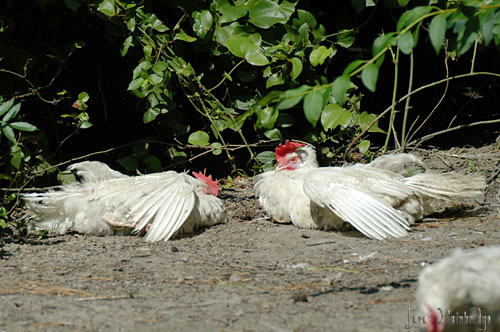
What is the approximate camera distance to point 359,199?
178 inches

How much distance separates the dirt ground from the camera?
2873 mm

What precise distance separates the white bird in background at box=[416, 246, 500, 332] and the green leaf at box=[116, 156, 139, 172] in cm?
376

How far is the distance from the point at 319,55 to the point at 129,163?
206cm

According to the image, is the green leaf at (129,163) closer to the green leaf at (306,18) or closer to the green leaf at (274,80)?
the green leaf at (274,80)

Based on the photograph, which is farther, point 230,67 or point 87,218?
point 230,67

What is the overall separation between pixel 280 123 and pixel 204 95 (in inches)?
31.3

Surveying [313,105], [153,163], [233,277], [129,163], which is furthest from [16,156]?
[313,105]

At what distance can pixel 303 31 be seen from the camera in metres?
5.74

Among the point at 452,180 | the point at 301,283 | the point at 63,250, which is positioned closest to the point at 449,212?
the point at 452,180

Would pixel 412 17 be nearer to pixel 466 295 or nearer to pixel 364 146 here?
pixel 466 295

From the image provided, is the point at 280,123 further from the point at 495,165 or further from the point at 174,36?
the point at 495,165

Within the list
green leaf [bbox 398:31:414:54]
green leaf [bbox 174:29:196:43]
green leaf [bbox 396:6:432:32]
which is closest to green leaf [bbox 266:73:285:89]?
green leaf [bbox 174:29:196:43]

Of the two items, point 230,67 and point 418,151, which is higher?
point 230,67

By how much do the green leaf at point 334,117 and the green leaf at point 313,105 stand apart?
295cm
